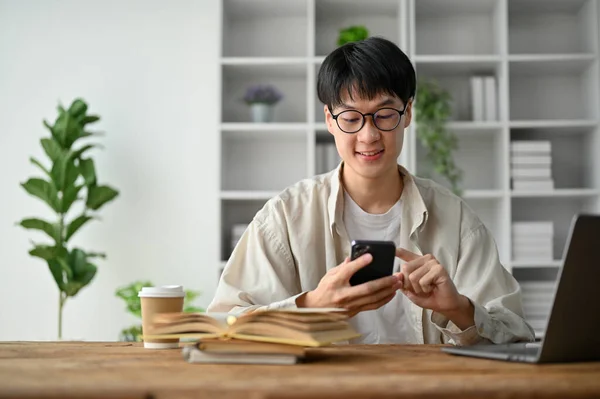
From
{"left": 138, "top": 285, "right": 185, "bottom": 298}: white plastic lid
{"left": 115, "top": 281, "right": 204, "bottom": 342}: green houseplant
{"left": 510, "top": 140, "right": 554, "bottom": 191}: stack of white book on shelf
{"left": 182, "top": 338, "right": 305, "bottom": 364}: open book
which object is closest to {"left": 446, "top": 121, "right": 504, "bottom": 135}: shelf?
{"left": 510, "top": 140, "right": 554, "bottom": 191}: stack of white book on shelf

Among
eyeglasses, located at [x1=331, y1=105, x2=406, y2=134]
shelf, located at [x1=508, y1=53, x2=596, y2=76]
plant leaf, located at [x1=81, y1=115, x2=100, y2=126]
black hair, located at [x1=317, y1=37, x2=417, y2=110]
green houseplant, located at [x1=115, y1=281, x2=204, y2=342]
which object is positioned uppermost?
shelf, located at [x1=508, y1=53, x2=596, y2=76]

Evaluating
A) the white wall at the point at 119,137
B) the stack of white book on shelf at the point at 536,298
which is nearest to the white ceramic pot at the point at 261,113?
the white wall at the point at 119,137

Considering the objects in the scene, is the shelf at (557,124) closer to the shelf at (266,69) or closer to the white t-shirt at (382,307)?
the shelf at (266,69)

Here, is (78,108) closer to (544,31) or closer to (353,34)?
(353,34)

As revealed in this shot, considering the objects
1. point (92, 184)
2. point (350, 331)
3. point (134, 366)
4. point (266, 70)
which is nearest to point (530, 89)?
point (266, 70)

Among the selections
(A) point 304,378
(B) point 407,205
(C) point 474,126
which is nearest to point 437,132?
(C) point 474,126

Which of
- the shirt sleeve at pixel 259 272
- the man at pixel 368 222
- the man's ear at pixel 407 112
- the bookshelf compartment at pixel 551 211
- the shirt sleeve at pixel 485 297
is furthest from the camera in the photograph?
the bookshelf compartment at pixel 551 211

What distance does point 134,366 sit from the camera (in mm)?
1111

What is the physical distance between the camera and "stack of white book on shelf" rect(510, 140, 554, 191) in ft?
12.5

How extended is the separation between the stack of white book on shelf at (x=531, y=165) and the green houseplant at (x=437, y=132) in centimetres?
29

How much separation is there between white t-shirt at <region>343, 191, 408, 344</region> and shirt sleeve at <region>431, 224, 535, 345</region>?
153mm

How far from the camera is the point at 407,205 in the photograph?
1.99 m

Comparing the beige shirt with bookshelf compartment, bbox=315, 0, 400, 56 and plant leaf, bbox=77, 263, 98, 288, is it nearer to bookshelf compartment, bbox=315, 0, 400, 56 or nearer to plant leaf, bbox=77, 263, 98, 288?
plant leaf, bbox=77, 263, 98, 288

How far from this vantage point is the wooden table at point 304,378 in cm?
88
